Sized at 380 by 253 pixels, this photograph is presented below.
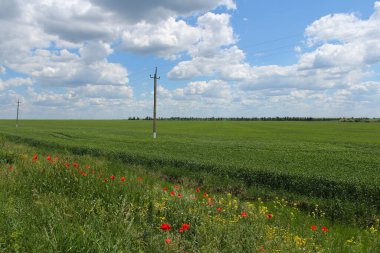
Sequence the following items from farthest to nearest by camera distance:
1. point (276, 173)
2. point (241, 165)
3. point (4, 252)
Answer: point (241, 165) → point (276, 173) → point (4, 252)

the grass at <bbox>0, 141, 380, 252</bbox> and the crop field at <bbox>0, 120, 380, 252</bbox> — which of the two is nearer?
the grass at <bbox>0, 141, 380, 252</bbox>

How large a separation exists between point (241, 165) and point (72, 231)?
12.3m

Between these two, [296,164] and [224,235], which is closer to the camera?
[224,235]

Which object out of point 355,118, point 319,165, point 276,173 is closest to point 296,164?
point 319,165

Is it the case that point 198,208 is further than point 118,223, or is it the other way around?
point 198,208

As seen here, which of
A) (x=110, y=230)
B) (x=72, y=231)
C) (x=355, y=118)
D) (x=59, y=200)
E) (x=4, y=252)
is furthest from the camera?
(x=355, y=118)

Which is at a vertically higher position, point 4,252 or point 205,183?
point 4,252

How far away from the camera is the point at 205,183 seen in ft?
47.8

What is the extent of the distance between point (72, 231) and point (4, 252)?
83 centimetres

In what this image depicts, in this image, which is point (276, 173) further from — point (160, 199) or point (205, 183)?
point (160, 199)

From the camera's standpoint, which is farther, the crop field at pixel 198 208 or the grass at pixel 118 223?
the crop field at pixel 198 208

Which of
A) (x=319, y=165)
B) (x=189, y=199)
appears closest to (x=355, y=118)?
(x=319, y=165)

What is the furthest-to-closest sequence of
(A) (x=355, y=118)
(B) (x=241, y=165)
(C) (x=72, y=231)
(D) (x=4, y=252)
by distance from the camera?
(A) (x=355, y=118), (B) (x=241, y=165), (C) (x=72, y=231), (D) (x=4, y=252)

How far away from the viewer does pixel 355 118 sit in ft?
411
